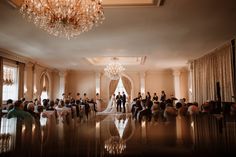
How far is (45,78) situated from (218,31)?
45.1 ft

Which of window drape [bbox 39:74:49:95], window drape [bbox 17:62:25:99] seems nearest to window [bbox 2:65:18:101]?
window drape [bbox 17:62:25:99]

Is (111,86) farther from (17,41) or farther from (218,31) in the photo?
(218,31)

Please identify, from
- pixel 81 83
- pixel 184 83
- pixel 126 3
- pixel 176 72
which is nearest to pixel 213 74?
pixel 126 3

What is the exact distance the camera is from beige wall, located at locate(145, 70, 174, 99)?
19406 mm

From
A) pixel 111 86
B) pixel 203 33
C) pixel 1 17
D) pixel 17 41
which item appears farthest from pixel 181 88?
pixel 1 17

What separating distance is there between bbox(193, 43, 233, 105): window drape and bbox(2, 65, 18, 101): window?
10.4 m

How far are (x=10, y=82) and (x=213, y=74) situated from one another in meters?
10.5

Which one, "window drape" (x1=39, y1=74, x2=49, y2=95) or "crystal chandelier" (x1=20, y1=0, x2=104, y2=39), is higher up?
"crystal chandelier" (x1=20, y1=0, x2=104, y2=39)

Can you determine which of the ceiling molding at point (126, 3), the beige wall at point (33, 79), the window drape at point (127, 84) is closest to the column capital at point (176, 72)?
the window drape at point (127, 84)

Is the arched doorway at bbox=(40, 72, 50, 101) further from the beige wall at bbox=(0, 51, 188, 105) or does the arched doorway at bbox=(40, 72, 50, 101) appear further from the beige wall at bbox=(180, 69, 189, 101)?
the beige wall at bbox=(180, 69, 189, 101)

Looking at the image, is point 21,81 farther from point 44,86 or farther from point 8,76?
point 44,86

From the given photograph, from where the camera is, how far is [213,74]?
10.8 m

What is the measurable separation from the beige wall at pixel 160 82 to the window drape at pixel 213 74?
19.1ft

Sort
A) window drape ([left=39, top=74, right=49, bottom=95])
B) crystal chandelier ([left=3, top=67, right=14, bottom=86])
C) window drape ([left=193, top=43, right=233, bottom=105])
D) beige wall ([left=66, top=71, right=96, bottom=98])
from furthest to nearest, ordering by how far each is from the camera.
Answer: beige wall ([left=66, top=71, right=96, bottom=98]) < window drape ([left=39, top=74, right=49, bottom=95]) < crystal chandelier ([left=3, top=67, right=14, bottom=86]) < window drape ([left=193, top=43, right=233, bottom=105])
